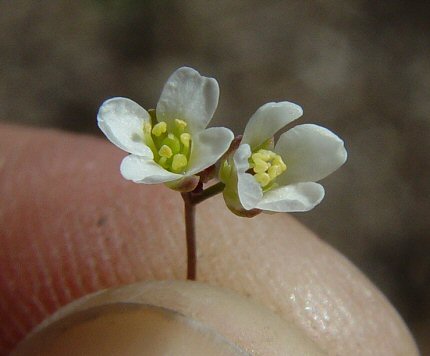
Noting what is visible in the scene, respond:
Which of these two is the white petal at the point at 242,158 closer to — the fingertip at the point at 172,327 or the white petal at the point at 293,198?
the white petal at the point at 293,198

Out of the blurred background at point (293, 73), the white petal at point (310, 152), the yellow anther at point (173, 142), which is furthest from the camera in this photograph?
the blurred background at point (293, 73)

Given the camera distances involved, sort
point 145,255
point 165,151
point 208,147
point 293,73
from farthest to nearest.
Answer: point 293,73 < point 145,255 < point 165,151 < point 208,147

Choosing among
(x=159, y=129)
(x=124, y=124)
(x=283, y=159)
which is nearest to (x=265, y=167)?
(x=283, y=159)

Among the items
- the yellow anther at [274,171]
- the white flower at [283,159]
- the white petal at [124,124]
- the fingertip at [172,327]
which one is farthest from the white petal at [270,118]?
the fingertip at [172,327]

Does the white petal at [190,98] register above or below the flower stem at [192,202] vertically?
above

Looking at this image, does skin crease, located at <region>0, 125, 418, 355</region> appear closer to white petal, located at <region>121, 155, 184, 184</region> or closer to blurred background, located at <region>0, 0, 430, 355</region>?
white petal, located at <region>121, 155, 184, 184</region>

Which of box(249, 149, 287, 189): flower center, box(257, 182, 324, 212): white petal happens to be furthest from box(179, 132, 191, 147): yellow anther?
box(257, 182, 324, 212): white petal

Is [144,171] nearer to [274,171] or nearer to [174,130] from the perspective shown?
[174,130]
